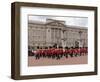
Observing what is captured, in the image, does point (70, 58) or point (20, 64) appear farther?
point (70, 58)

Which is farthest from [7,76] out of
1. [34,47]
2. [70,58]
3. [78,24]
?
[78,24]

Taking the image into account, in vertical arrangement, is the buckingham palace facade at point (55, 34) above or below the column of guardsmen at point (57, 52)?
above

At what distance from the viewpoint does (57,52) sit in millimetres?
1256

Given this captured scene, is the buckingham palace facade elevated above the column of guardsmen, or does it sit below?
above

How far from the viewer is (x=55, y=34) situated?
125cm

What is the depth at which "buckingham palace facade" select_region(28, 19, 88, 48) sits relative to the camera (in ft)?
3.97

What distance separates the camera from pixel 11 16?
3.90ft

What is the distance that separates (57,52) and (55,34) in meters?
0.09

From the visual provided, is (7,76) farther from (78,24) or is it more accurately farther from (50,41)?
(78,24)

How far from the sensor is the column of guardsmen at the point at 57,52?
3.99 ft

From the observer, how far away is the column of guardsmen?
1217mm

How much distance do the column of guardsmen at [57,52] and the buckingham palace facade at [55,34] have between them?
19 millimetres

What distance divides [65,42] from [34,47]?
0.16 m

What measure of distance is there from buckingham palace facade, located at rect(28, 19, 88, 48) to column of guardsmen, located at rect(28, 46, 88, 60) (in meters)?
0.02
